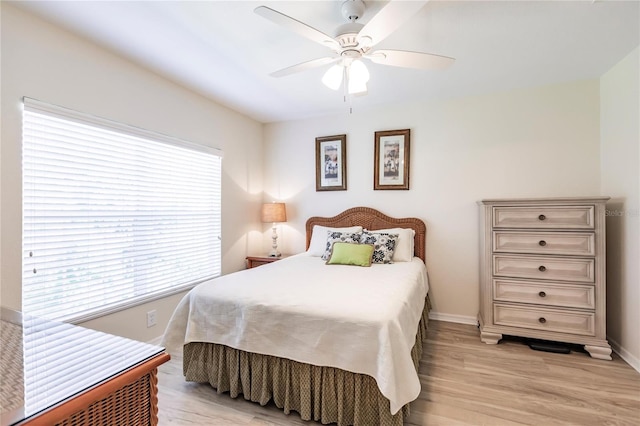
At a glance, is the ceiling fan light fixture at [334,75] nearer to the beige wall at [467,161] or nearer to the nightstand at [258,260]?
the beige wall at [467,161]

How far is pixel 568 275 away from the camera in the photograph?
2.51m

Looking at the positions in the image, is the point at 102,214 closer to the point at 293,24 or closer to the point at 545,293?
the point at 293,24

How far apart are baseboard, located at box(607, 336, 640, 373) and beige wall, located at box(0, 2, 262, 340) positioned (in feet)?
12.4

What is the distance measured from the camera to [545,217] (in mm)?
2566

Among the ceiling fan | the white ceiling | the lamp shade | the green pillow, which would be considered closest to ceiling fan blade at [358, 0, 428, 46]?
the ceiling fan

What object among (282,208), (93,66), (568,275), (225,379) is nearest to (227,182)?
(282,208)

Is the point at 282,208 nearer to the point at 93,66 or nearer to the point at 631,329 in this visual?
the point at 93,66

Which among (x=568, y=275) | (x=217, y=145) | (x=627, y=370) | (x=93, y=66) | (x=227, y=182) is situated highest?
(x=93, y=66)

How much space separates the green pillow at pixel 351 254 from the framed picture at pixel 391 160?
97cm

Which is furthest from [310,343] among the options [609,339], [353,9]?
[609,339]

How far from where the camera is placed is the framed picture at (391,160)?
344 cm

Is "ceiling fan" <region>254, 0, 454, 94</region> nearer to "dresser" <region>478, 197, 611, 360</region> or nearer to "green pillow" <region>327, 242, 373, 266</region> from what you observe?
"green pillow" <region>327, 242, 373, 266</region>

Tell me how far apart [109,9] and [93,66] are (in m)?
0.56

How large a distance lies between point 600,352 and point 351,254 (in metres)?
2.18
